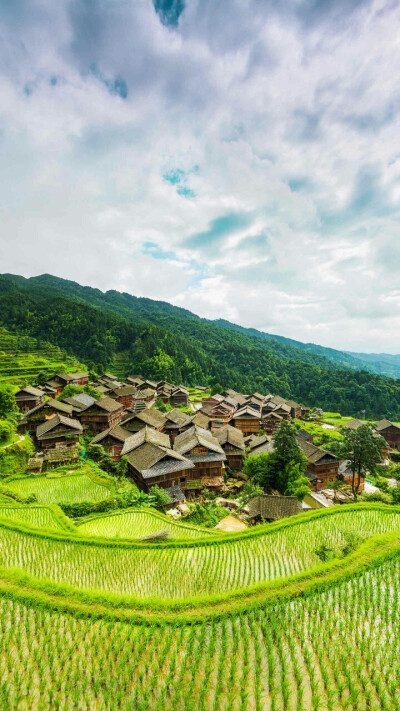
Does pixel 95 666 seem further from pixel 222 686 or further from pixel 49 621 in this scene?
pixel 222 686

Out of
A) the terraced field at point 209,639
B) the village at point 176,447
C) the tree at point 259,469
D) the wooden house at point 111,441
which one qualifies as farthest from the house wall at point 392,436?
the terraced field at point 209,639

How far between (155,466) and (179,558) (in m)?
16.0

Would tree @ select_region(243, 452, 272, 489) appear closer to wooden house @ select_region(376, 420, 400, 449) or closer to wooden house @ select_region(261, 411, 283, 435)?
wooden house @ select_region(261, 411, 283, 435)

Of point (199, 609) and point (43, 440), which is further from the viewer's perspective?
point (43, 440)

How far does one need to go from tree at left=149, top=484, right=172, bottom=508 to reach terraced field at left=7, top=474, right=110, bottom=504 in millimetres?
4041

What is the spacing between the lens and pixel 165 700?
489 cm

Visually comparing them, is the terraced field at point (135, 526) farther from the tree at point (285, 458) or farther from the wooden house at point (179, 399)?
the wooden house at point (179, 399)

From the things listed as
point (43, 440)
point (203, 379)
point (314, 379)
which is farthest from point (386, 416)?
point (43, 440)

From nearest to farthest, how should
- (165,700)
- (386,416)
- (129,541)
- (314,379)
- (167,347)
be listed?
(165,700)
(129,541)
(386,416)
(167,347)
(314,379)

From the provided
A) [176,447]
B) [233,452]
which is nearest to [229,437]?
[233,452]

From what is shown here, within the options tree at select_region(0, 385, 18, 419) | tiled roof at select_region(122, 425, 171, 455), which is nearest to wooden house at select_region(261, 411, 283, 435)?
tiled roof at select_region(122, 425, 171, 455)

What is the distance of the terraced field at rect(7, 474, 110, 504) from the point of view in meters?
21.2

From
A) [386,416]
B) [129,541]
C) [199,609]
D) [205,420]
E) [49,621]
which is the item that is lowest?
[386,416]

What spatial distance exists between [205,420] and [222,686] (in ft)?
162
